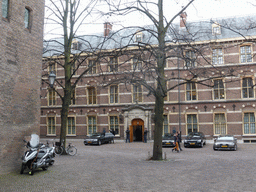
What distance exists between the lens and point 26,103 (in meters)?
11.6

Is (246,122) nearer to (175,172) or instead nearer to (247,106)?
(247,106)

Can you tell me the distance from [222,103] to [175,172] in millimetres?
18722

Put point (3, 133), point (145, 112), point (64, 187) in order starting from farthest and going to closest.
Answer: point (145, 112), point (3, 133), point (64, 187)

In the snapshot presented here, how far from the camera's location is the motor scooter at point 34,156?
10.3m

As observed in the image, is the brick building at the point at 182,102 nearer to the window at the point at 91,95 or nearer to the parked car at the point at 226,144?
the window at the point at 91,95

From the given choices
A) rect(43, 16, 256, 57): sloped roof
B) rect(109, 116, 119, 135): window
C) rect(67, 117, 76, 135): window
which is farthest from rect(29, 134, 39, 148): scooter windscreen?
rect(67, 117, 76, 135): window

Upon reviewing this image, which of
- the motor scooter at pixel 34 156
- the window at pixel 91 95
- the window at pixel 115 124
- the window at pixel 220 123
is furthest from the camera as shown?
the window at pixel 91 95

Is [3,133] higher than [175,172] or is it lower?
higher

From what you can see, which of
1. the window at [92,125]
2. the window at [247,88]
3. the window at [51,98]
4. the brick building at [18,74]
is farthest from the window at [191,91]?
the brick building at [18,74]

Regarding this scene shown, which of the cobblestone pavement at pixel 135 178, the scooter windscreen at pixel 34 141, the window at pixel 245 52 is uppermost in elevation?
the window at pixel 245 52

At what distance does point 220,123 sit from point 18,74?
22.1 metres

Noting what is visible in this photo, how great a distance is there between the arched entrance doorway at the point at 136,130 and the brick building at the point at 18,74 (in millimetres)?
19177

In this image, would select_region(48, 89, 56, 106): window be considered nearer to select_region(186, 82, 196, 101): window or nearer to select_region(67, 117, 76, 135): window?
select_region(67, 117, 76, 135): window

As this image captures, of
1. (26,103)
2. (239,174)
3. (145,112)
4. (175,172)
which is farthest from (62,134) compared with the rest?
(145,112)
